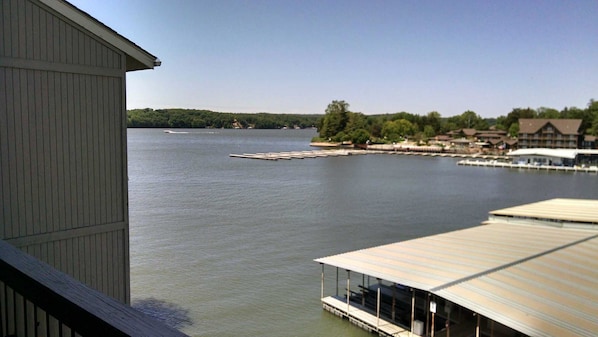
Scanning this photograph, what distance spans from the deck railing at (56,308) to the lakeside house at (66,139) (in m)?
2.20

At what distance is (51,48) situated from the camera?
4898 mm

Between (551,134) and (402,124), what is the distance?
39.2 meters

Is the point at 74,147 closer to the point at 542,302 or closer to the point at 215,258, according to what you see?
the point at 542,302

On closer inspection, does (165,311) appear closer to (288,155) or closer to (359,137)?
(288,155)

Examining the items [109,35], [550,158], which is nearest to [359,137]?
[550,158]

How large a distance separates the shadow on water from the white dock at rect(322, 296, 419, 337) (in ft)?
11.4

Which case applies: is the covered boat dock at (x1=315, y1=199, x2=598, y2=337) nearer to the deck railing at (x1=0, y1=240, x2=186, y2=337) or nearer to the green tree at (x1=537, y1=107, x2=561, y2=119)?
the deck railing at (x1=0, y1=240, x2=186, y2=337)

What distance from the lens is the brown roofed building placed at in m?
78.4

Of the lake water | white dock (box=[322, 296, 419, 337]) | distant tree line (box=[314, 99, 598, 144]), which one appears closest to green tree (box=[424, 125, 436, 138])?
distant tree line (box=[314, 99, 598, 144])

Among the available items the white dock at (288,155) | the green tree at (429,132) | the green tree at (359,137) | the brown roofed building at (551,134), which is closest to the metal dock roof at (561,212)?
the white dock at (288,155)

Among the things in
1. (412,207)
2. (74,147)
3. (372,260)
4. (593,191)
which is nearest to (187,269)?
(372,260)

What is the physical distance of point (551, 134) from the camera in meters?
79.3

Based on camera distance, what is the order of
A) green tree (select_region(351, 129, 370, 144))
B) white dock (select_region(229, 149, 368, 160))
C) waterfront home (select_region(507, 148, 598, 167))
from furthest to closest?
green tree (select_region(351, 129, 370, 144)) < white dock (select_region(229, 149, 368, 160)) < waterfront home (select_region(507, 148, 598, 167))

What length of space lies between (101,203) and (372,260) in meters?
8.17
